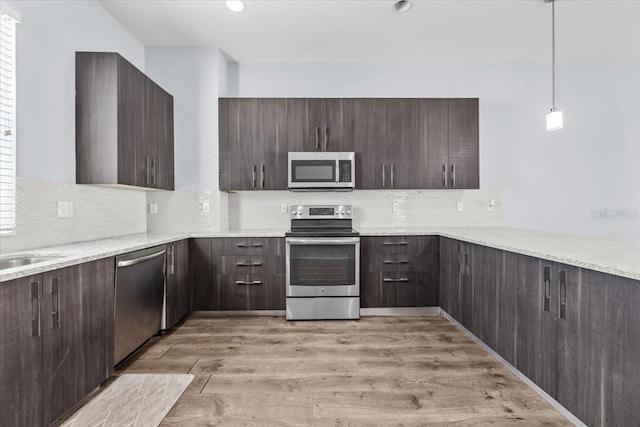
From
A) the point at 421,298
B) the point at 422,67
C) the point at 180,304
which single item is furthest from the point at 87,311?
the point at 422,67

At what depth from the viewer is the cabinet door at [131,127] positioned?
276 centimetres

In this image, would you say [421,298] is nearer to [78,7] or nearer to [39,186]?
[39,186]

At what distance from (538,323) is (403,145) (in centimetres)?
234

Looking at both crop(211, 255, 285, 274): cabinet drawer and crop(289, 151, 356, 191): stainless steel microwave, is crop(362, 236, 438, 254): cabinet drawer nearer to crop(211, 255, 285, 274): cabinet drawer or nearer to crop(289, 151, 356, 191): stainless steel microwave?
crop(289, 151, 356, 191): stainless steel microwave

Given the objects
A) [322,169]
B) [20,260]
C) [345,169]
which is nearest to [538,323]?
[345,169]

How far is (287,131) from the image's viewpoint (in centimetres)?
388

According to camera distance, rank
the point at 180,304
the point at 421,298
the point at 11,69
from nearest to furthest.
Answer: the point at 11,69 < the point at 180,304 < the point at 421,298

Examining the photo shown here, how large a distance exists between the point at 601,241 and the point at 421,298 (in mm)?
1700

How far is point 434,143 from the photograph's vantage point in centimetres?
393

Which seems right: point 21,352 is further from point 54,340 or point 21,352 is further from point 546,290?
point 546,290

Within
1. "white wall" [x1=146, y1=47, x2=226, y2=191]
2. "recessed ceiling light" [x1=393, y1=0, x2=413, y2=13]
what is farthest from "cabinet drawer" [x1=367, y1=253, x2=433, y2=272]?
"recessed ceiling light" [x1=393, y1=0, x2=413, y2=13]

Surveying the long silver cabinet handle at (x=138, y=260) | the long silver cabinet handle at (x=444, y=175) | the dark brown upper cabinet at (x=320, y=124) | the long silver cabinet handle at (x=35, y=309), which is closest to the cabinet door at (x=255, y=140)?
the dark brown upper cabinet at (x=320, y=124)

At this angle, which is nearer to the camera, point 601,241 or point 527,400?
point 527,400

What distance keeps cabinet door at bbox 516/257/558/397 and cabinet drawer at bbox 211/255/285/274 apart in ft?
7.12
